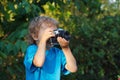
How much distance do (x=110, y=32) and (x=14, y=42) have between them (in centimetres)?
620

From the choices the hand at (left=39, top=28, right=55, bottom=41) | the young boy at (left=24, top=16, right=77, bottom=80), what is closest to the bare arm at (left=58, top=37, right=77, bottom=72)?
the young boy at (left=24, top=16, right=77, bottom=80)

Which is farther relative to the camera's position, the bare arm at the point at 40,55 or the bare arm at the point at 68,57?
the bare arm at the point at 68,57

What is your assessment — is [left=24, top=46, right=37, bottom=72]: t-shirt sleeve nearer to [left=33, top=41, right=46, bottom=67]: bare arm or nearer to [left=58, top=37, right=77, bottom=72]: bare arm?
[left=33, top=41, right=46, bottom=67]: bare arm

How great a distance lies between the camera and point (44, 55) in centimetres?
308

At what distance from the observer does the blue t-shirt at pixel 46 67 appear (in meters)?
3.21

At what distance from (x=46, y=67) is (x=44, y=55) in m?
0.20

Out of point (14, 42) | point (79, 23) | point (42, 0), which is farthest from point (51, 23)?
point (79, 23)

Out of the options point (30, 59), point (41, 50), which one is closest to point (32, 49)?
point (30, 59)

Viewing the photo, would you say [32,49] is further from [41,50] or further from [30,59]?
[41,50]

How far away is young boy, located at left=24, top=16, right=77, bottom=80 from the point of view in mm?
3095

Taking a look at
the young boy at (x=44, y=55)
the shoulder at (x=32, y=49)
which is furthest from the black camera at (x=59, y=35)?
the shoulder at (x=32, y=49)

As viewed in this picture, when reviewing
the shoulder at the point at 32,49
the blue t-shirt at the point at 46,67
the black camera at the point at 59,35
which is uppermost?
the black camera at the point at 59,35

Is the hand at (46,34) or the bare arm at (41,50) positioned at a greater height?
the hand at (46,34)

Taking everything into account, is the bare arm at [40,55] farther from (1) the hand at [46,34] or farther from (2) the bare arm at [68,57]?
(2) the bare arm at [68,57]
